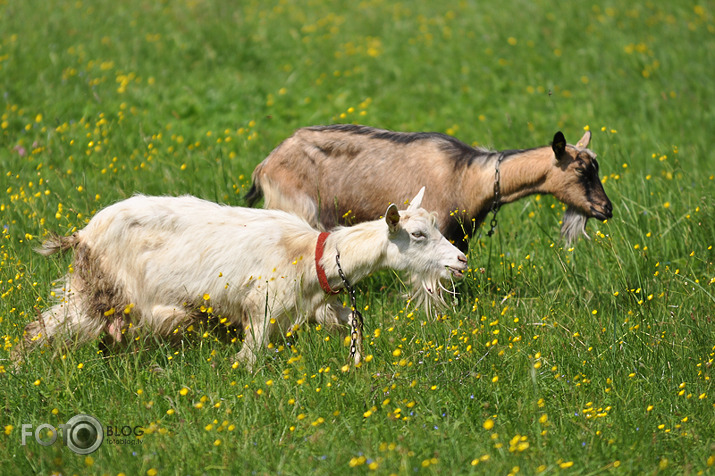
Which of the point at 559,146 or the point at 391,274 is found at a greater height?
the point at 559,146

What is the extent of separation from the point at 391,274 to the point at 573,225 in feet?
Result: 4.83

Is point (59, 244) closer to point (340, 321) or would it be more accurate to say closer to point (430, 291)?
point (340, 321)

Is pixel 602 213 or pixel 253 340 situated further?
pixel 602 213

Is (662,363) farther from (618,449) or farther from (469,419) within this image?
(469,419)

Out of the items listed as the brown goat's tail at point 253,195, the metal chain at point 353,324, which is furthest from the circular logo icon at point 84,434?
the brown goat's tail at point 253,195

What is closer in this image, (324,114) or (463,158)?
(463,158)

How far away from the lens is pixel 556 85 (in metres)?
10.6

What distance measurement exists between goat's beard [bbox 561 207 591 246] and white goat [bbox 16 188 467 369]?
161 centimetres

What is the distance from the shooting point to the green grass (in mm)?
3678

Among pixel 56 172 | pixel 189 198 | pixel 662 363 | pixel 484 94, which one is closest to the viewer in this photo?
pixel 662 363

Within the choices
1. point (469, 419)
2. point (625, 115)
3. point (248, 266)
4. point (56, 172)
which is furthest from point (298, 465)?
point (625, 115)

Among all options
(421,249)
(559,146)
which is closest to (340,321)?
(421,249)

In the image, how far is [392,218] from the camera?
4387mm

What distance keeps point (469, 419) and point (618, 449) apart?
2.34ft
